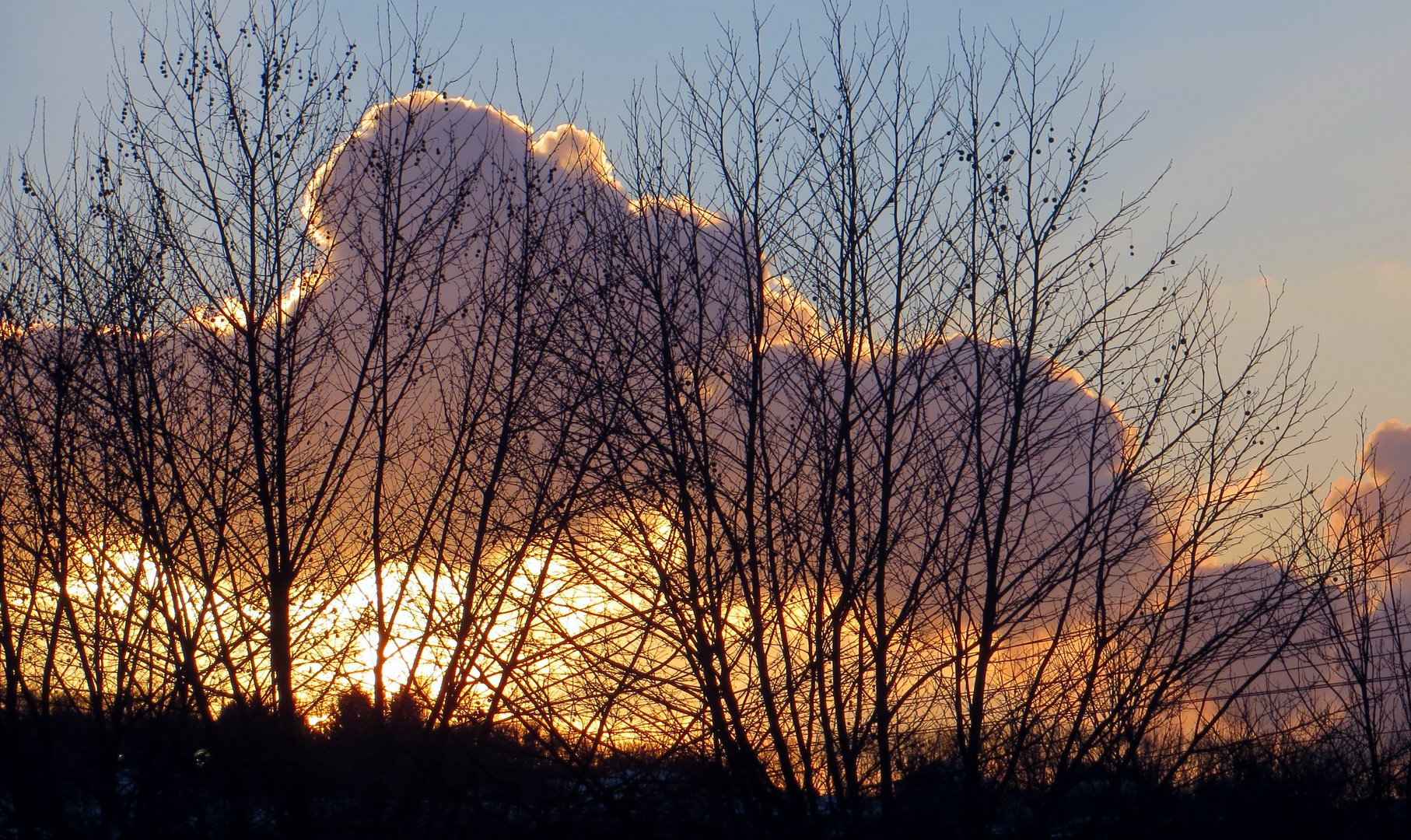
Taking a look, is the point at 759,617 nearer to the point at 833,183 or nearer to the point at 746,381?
the point at 746,381

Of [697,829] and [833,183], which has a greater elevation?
[833,183]

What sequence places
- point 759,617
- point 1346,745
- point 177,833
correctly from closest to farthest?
point 759,617 → point 177,833 → point 1346,745

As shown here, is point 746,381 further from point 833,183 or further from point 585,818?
point 585,818

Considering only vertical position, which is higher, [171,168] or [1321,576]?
[171,168]

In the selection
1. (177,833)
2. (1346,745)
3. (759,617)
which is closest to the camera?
(759,617)

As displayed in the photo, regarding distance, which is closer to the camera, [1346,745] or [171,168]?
[171,168]

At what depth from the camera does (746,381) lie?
6.52m

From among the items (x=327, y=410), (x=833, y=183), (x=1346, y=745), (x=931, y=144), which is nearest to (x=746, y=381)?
(x=833, y=183)

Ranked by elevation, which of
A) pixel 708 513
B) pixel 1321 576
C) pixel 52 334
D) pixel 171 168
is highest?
pixel 171 168

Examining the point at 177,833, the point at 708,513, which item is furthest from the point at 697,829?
the point at 177,833

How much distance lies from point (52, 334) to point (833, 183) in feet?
16.1

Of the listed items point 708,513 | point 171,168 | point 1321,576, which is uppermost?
point 171,168

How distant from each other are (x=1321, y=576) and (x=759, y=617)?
11.0 feet

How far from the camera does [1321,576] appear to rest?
6477mm
